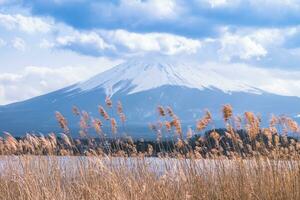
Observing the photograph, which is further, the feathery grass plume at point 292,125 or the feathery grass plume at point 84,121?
the feathery grass plume at point 84,121

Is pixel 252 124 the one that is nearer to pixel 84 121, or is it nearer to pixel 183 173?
pixel 183 173

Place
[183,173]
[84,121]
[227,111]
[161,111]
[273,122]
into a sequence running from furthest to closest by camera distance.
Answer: [84,121] < [161,111] < [273,122] < [183,173] < [227,111]

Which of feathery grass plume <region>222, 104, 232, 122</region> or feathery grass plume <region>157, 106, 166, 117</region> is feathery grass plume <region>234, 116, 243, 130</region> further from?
feathery grass plume <region>157, 106, 166, 117</region>

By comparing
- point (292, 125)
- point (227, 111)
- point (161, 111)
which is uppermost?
point (161, 111)

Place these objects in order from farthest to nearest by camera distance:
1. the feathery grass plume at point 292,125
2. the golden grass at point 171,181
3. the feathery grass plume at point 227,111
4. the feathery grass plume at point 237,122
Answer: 1. the feathery grass plume at point 237,122
2. the feathery grass plume at point 292,125
3. the golden grass at point 171,181
4. the feathery grass plume at point 227,111

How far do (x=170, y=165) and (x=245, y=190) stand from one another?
1.48 meters

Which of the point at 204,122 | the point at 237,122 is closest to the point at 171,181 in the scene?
the point at 204,122

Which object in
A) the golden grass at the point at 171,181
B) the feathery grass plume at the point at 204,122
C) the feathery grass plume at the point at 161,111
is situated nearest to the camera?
the golden grass at the point at 171,181

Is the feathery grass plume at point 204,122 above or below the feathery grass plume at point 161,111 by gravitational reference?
below

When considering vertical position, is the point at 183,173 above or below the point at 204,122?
below

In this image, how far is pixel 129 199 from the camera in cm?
649

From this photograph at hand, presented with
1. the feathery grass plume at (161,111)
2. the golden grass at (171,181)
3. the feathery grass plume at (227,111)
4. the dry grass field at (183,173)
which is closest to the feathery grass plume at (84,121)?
the dry grass field at (183,173)

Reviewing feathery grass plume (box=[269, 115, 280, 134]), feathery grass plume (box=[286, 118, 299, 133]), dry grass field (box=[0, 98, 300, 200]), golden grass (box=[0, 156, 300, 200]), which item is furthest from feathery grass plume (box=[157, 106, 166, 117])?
feathery grass plume (box=[286, 118, 299, 133])

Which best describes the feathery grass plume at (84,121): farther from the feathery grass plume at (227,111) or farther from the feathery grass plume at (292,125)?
the feathery grass plume at (292,125)
